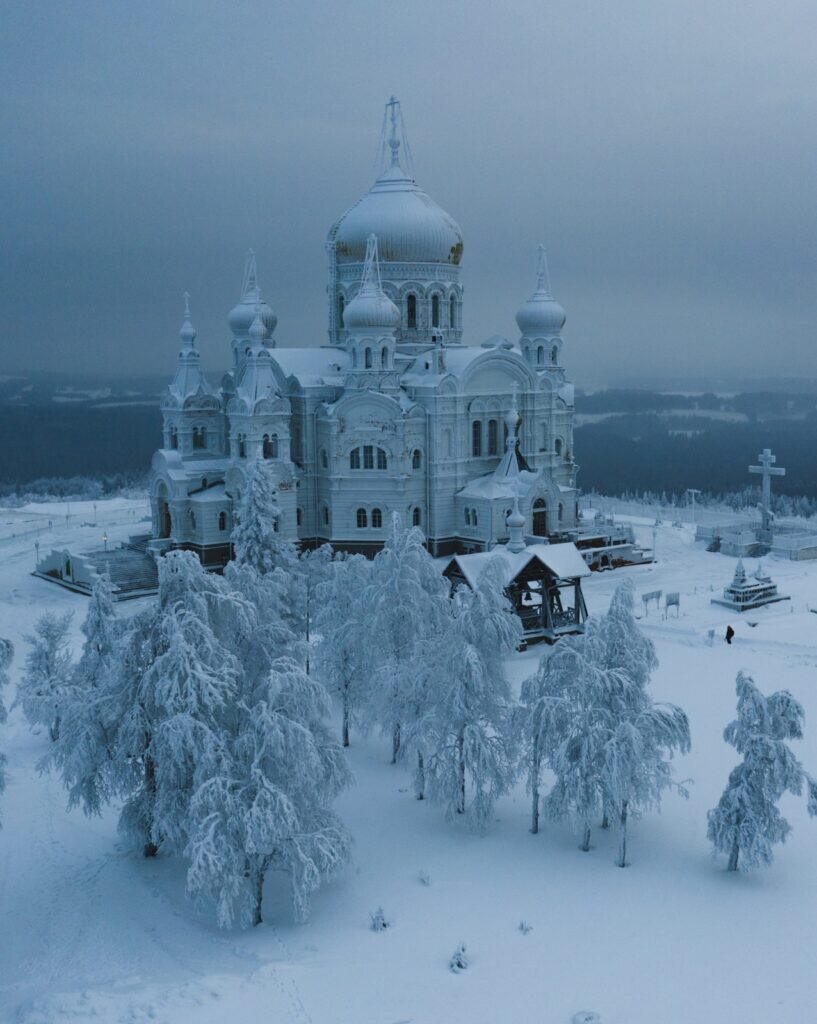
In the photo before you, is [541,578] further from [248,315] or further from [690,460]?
[690,460]

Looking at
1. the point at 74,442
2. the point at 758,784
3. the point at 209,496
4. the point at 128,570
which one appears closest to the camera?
the point at 758,784

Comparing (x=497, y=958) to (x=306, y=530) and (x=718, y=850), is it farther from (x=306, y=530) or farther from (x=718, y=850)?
(x=306, y=530)

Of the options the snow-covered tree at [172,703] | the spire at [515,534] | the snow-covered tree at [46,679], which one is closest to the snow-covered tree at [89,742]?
the snow-covered tree at [172,703]

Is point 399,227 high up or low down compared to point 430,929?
up

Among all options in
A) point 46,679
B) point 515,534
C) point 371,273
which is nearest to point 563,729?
point 46,679

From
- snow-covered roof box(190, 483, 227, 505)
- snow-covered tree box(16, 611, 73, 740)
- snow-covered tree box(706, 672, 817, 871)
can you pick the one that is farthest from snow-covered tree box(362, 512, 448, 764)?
snow-covered roof box(190, 483, 227, 505)

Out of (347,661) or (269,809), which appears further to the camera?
(347,661)
